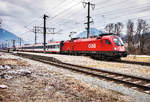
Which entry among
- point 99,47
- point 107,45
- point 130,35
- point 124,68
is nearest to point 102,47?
point 99,47

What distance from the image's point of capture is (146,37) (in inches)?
1820

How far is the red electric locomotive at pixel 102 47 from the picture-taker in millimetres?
17158

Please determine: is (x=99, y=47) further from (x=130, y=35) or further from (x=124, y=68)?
(x=130, y=35)

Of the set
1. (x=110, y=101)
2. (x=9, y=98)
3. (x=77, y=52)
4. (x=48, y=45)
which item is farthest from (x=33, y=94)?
(x=48, y=45)

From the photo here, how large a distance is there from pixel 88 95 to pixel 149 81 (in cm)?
439

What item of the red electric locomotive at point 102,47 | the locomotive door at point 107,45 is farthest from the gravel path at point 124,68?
the locomotive door at point 107,45

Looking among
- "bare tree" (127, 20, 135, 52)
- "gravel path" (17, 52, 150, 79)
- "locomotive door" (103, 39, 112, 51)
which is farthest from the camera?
"bare tree" (127, 20, 135, 52)

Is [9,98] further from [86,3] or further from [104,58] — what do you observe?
[86,3]

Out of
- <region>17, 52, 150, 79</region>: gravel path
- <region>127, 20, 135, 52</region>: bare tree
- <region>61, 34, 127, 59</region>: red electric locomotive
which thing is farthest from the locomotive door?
<region>127, 20, 135, 52</region>: bare tree

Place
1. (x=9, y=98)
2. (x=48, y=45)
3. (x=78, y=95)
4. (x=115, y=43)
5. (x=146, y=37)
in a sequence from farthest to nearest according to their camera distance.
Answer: (x=146, y=37) → (x=48, y=45) → (x=115, y=43) → (x=78, y=95) → (x=9, y=98)

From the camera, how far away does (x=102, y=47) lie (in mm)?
18625

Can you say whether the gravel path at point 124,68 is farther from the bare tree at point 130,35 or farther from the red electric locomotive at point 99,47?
the bare tree at point 130,35

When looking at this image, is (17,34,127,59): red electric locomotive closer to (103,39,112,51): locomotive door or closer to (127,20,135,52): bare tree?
(103,39,112,51): locomotive door

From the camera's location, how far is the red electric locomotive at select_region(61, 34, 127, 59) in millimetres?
17158
